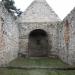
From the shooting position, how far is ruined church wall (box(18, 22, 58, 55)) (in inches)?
655

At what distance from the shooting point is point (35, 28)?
16953mm

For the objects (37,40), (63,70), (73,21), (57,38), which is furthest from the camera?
(37,40)

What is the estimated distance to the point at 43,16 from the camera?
1731cm

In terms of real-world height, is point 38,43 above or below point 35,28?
below

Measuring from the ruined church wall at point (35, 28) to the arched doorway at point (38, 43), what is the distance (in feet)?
5.34

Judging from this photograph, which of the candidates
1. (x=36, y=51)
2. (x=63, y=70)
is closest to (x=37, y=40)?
(x=36, y=51)

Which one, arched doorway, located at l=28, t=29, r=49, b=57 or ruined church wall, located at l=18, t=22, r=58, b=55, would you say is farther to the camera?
arched doorway, located at l=28, t=29, r=49, b=57

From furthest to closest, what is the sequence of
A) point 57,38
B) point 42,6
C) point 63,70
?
point 42,6 < point 57,38 < point 63,70

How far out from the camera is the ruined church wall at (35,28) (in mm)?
16625

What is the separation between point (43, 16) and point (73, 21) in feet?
23.1

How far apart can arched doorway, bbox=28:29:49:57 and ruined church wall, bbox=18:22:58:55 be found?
163 centimetres

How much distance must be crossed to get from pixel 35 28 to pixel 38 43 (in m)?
2.79

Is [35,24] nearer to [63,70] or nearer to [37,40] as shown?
[37,40]

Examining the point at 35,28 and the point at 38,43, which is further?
the point at 38,43
